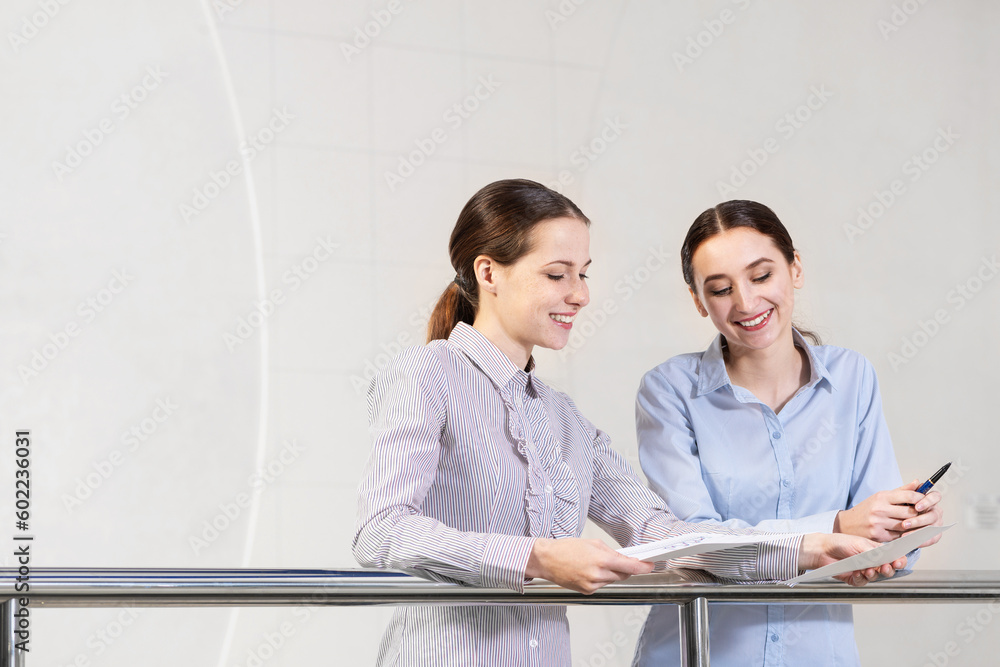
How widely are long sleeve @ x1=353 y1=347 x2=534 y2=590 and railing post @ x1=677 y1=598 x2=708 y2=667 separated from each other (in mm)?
235

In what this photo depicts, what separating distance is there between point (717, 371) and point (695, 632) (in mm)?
627

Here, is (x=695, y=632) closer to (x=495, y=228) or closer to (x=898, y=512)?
(x=898, y=512)

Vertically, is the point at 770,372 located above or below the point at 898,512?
above

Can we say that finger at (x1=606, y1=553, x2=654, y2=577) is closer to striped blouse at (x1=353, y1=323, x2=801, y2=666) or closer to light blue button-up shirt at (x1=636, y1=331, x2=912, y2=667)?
striped blouse at (x1=353, y1=323, x2=801, y2=666)

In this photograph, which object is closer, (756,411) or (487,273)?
(487,273)

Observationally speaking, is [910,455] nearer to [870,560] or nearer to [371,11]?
[371,11]

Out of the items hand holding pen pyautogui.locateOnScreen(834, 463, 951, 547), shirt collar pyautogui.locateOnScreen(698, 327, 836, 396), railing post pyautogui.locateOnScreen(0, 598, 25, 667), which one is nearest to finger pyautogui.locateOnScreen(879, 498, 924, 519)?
hand holding pen pyautogui.locateOnScreen(834, 463, 951, 547)

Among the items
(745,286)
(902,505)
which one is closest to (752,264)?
(745,286)

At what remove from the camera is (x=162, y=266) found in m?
3.29

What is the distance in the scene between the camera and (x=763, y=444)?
65.6 inches

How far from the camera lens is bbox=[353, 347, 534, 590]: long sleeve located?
1066mm

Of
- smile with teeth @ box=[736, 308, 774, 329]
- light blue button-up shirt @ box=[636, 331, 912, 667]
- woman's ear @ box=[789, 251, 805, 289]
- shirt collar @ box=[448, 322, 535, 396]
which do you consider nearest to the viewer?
shirt collar @ box=[448, 322, 535, 396]

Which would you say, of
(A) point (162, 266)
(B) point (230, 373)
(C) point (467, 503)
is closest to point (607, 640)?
(B) point (230, 373)

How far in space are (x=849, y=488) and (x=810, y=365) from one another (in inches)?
9.0
